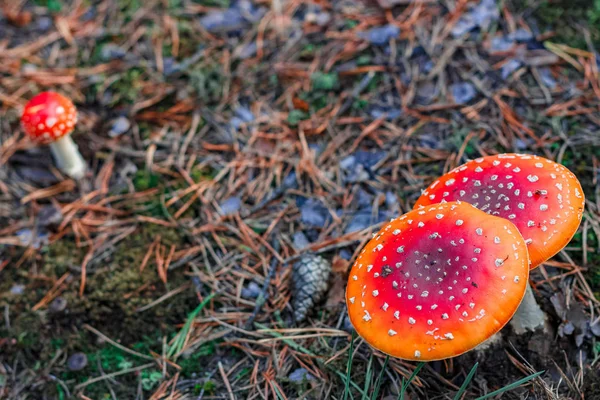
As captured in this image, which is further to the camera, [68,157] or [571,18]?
[571,18]

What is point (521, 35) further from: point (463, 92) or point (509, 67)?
point (463, 92)

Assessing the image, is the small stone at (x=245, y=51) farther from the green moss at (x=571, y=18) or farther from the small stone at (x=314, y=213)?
the green moss at (x=571, y=18)

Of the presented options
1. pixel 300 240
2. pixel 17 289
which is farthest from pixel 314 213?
pixel 17 289

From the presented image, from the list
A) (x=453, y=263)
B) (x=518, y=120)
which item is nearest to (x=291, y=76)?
(x=518, y=120)

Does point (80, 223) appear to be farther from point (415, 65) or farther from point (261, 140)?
point (415, 65)

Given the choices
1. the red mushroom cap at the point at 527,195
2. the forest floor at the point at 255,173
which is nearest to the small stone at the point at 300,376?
the forest floor at the point at 255,173
